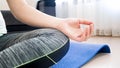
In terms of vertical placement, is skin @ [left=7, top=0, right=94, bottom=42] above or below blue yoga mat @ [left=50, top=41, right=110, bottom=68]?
above

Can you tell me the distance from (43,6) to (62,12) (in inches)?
20.7

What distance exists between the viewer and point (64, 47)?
2.57 ft

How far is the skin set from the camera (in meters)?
0.79

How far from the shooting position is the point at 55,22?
33.8 inches

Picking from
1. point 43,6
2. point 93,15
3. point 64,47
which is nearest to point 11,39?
point 64,47

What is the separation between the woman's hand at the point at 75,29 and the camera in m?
0.78

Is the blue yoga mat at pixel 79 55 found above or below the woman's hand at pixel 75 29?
below

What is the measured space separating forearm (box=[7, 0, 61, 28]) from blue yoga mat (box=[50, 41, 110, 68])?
25cm

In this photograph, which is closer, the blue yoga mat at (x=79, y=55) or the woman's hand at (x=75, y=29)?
the woman's hand at (x=75, y=29)

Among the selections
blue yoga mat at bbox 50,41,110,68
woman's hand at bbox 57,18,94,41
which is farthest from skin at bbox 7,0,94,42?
blue yoga mat at bbox 50,41,110,68

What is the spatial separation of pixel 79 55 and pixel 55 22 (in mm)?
428

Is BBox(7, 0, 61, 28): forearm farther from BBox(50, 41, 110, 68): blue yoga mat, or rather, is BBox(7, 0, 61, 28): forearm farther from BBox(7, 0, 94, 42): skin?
BBox(50, 41, 110, 68): blue yoga mat

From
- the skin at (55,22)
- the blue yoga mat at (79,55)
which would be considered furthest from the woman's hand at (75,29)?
the blue yoga mat at (79,55)

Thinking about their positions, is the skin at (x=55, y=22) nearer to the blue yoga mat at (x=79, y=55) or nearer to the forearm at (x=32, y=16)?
the forearm at (x=32, y=16)
